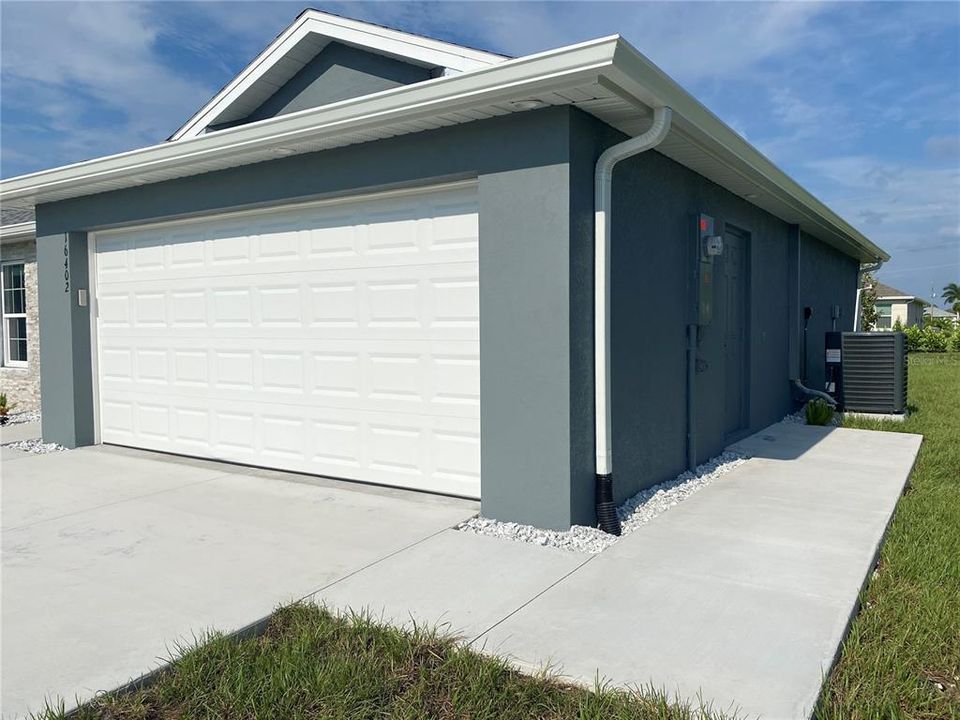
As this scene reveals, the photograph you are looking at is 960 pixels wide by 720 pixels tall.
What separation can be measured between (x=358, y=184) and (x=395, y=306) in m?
1.00

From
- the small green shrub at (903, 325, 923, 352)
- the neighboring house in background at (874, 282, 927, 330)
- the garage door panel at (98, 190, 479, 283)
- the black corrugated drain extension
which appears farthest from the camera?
the neighboring house in background at (874, 282, 927, 330)

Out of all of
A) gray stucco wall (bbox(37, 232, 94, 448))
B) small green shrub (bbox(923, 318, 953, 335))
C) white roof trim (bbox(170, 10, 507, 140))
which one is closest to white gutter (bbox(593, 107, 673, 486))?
white roof trim (bbox(170, 10, 507, 140))

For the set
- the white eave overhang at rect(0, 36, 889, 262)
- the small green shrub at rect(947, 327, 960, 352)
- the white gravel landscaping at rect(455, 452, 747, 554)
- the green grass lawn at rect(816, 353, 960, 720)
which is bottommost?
the green grass lawn at rect(816, 353, 960, 720)

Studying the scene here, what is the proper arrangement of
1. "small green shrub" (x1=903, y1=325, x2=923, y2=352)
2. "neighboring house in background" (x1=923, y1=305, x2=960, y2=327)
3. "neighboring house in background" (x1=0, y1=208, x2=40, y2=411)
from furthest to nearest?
1. "neighboring house in background" (x1=923, y1=305, x2=960, y2=327)
2. "small green shrub" (x1=903, y1=325, x2=923, y2=352)
3. "neighboring house in background" (x1=0, y1=208, x2=40, y2=411)

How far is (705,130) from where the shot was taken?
525 cm

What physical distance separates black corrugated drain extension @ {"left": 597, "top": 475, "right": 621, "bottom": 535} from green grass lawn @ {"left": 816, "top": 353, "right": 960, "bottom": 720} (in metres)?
1.54

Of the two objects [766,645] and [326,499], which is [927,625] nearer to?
[766,645]

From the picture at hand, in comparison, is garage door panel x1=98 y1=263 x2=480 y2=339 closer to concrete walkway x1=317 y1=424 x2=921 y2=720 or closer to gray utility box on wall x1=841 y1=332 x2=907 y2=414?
concrete walkway x1=317 y1=424 x2=921 y2=720

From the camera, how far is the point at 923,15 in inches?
283

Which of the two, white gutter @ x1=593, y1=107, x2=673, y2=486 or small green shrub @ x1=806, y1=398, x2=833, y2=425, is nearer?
white gutter @ x1=593, y1=107, x2=673, y2=486

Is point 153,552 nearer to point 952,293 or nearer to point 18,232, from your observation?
point 18,232

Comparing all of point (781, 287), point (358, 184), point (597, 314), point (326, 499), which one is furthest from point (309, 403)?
point (781, 287)

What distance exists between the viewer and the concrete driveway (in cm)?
Answer: 301

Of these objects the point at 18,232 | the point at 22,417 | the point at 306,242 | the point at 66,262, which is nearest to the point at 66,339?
the point at 66,262
